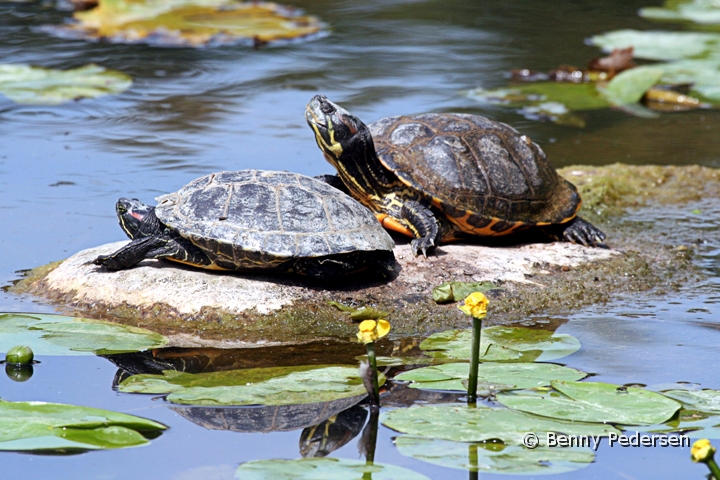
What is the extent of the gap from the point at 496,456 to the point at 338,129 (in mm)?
2755

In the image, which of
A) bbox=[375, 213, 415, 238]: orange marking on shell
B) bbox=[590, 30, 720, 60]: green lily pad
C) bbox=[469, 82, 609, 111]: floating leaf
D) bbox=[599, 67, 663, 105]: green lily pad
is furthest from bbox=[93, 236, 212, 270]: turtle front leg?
bbox=[590, 30, 720, 60]: green lily pad

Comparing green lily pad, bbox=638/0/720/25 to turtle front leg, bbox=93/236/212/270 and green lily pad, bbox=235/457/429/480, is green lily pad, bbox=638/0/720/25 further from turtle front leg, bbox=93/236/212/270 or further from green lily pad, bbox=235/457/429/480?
green lily pad, bbox=235/457/429/480

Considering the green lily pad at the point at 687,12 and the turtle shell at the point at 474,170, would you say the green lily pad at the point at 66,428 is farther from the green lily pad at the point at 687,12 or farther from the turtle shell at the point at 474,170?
the green lily pad at the point at 687,12

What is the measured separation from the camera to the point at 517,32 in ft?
40.0

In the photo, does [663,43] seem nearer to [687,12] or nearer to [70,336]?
[687,12]

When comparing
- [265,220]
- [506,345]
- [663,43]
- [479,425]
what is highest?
[663,43]

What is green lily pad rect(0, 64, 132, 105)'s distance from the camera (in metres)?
8.30

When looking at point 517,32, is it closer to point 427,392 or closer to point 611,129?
point 611,129

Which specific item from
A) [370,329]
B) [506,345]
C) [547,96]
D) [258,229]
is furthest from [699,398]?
[547,96]

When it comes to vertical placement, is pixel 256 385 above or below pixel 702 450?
below

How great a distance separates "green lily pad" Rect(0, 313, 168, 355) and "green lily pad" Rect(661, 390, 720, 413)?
7.34ft

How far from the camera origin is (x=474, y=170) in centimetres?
509

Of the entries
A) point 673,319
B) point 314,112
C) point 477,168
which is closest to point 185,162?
point 314,112

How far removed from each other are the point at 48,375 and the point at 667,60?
9.45 meters
